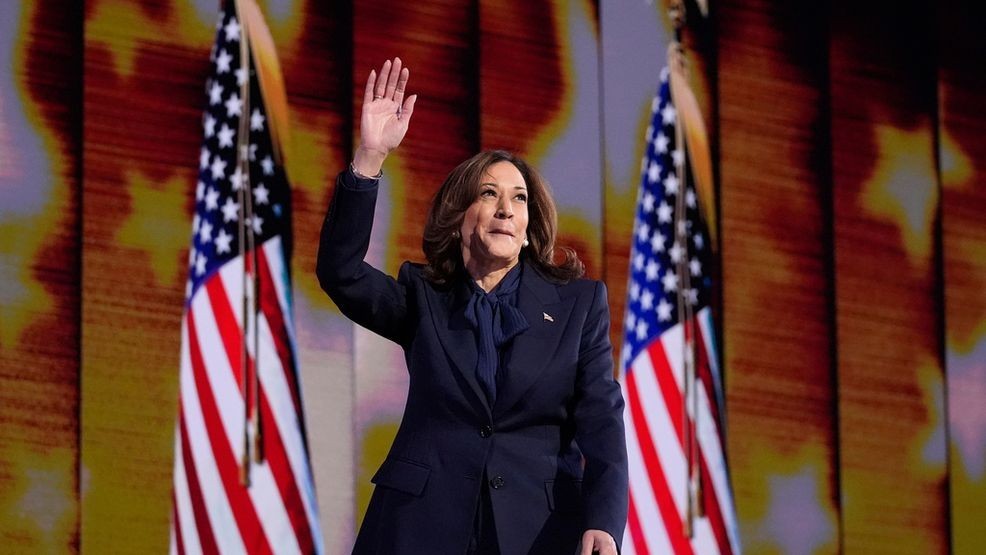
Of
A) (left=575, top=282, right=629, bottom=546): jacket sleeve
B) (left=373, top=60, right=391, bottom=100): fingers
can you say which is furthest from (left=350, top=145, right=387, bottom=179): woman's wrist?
(left=575, top=282, right=629, bottom=546): jacket sleeve

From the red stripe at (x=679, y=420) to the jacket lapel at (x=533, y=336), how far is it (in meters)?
1.99

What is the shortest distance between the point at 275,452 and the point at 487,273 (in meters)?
1.67

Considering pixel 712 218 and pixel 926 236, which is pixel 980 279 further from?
pixel 712 218

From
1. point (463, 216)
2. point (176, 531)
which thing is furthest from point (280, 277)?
point (463, 216)

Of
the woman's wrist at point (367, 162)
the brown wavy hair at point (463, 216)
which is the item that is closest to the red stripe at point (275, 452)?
the brown wavy hair at point (463, 216)

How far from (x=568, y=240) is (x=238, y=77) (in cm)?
110

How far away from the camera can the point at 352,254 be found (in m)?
2.12

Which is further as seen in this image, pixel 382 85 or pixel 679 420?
pixel 679 420

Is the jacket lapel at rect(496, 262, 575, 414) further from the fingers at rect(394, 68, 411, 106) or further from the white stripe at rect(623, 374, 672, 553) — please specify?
the white stripe at rect(623, 374, 672, 553)

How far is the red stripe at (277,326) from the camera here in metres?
3.85

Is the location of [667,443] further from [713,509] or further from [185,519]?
[185,519]

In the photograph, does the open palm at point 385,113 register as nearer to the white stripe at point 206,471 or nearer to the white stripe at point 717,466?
the white stripe at point 206,471

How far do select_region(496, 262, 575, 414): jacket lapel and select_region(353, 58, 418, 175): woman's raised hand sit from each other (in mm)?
347

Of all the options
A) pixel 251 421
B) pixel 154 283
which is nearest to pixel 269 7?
pixel 154 283
